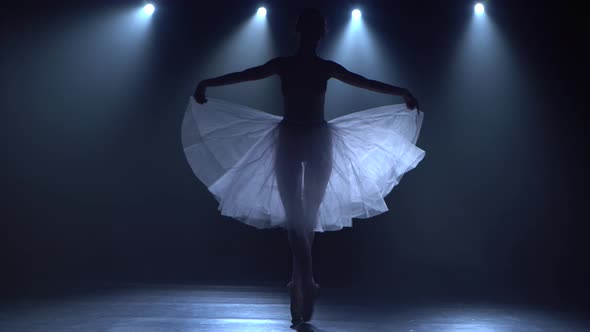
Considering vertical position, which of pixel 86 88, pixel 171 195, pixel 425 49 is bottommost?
pixel 171 195

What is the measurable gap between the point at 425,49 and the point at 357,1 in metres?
0.71

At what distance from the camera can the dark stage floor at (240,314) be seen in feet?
6.59

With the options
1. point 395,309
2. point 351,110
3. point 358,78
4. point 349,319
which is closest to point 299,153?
point 358,78

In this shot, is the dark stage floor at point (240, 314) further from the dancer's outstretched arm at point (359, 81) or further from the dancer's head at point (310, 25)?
the dancer's head at point (310, 25)

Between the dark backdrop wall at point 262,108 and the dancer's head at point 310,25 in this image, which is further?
the dark backdrop wall at point 262,108

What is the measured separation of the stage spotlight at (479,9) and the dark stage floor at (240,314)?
8.23 feet

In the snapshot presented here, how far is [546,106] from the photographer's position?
3.86m

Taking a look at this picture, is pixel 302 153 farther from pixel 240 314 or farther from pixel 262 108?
pixel 262 108

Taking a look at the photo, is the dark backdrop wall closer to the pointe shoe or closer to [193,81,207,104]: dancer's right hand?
the pointe shoe

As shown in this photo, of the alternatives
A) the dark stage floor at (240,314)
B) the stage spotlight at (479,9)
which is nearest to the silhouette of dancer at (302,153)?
the dark stage floor at (240,314)

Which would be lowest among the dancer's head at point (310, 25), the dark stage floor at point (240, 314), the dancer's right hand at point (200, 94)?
the dark stage floor at point (240, 314)

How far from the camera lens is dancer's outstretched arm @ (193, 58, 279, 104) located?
2.00 meters

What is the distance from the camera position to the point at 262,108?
12.9ft

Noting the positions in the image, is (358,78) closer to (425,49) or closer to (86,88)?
(425,49)
